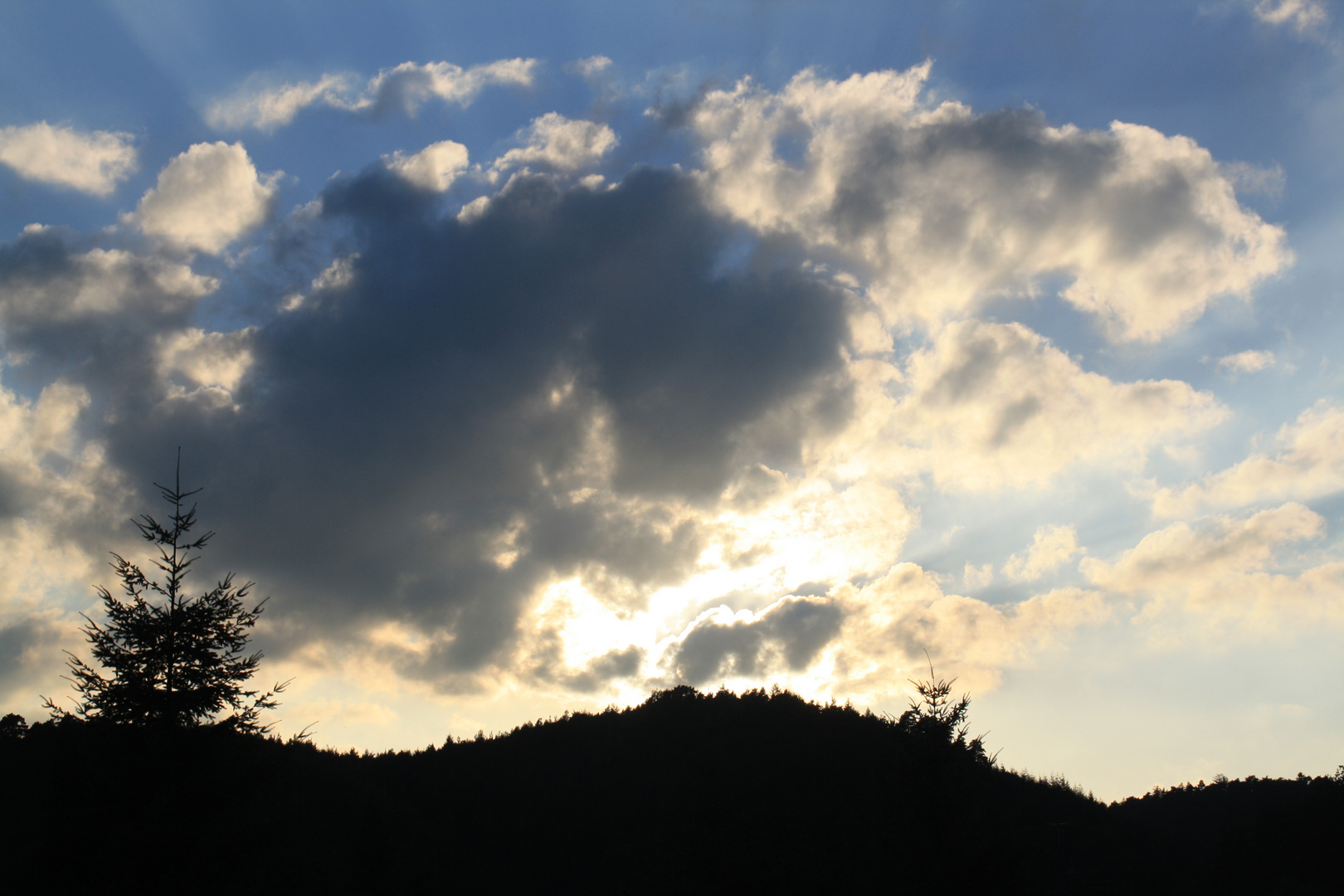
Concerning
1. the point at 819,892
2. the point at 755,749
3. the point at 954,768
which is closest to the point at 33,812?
the point at 755,749

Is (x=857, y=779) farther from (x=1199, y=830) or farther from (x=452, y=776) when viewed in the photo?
(x=1199, y=830)

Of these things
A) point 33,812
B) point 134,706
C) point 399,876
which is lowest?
point 399,876

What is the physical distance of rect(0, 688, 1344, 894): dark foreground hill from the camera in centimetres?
1516

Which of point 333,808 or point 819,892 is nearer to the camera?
point 819,892

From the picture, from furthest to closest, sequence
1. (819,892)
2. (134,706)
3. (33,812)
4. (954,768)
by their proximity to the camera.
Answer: (33,812) → (819,892) → (954,768) → (134,706)

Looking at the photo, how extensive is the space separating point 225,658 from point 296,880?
507 centimetres

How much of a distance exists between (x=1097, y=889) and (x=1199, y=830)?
57.1 m

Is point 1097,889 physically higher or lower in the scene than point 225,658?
lower

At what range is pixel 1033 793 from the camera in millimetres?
67062

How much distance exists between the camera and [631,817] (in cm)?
Answer: 5647

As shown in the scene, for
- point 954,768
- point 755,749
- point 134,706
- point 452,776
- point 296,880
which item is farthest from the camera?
point 452,776

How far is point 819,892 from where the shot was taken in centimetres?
→ 3080

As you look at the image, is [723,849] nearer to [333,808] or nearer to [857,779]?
[857,779]

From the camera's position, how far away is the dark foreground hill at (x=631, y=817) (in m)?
15.2
